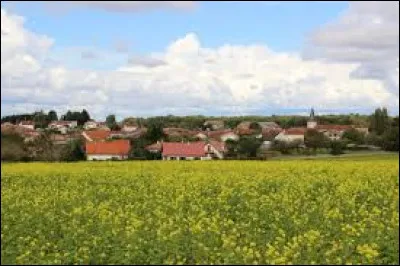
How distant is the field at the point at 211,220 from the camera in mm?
11523

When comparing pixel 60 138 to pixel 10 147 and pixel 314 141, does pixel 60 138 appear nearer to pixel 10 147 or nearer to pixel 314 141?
pixel 314 141

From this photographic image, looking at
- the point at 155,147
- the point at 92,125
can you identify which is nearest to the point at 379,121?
the point at 155,147

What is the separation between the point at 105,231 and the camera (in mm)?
13484

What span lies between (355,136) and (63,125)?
3337cm

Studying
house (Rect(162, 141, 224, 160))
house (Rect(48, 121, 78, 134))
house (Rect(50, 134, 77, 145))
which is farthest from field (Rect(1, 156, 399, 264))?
house (Rect(48, 121, 78, 134))

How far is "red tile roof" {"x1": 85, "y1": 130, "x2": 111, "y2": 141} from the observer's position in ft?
211

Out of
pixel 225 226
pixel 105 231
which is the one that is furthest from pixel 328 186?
pixel 105 231

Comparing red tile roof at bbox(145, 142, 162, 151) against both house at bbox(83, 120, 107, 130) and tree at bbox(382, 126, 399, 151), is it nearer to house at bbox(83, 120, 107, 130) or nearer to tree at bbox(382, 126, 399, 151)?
house at bbox(83, 120, 107, 130)

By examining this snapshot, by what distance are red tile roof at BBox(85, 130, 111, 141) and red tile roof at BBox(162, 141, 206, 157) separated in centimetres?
808

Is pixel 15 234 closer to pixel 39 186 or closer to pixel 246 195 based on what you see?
pixel 246 195

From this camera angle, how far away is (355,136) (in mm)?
39000

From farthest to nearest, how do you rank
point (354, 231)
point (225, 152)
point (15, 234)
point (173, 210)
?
point (225, 152), point (173, 210), point (15, 234), point (354, 231)

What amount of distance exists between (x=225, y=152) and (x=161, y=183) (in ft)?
91.2

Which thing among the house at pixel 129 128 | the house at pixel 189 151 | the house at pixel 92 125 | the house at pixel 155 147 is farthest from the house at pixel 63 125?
the house at pixel 189 151
